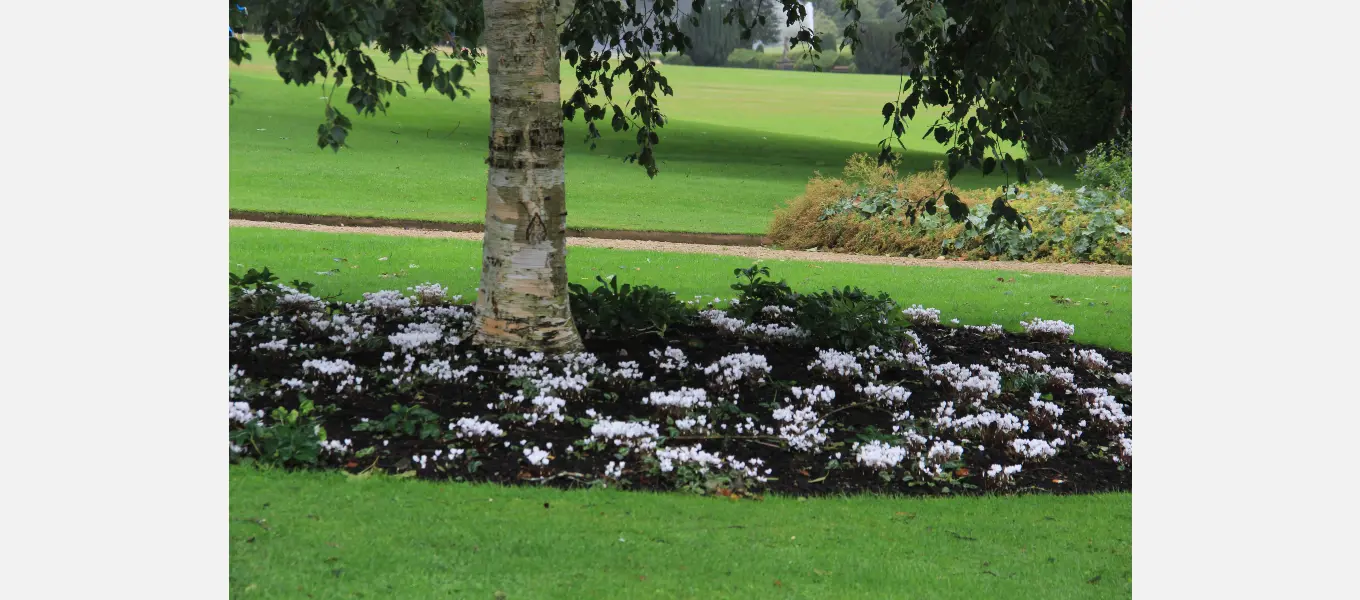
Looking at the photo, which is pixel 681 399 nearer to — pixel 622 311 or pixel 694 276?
pixel 622 311

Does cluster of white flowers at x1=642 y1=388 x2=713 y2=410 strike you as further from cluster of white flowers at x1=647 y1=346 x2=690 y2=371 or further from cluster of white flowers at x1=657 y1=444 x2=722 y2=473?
cluster of white flowers at x1=657 y1=444 x2=722 y2=473

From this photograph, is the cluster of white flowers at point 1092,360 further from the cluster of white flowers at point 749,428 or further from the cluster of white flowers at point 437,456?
the cluster of white flowers at point 437,456

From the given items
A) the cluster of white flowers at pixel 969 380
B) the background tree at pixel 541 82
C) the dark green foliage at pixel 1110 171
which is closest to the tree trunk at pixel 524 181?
the background tree at pixel 541 82

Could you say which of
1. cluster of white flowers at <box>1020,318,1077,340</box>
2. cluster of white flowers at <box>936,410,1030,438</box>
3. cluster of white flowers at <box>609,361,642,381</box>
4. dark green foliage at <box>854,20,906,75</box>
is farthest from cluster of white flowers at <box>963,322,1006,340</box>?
dark green foliage at <box>854,20,906,75</box>

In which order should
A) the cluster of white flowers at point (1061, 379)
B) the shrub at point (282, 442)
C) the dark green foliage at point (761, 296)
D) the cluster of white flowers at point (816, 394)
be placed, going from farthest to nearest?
the dark green foliage at point (761, 296) < the cluster of white flowers at point (1061, 379) < the cluster of white flowers at point (816, 394) < the shrub at point (282, 442)

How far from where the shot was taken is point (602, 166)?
16859mm

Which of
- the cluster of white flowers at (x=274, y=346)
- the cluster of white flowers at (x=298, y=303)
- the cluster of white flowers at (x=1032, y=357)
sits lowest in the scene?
the cluster of white flowers at (x=1032, y=357)

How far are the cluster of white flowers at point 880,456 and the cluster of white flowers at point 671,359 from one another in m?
1.16

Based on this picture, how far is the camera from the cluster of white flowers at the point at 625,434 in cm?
387

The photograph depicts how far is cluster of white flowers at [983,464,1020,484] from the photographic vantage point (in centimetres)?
398

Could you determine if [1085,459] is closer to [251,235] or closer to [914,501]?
[914,501]

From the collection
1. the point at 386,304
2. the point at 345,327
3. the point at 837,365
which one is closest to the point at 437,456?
the point at 345,327

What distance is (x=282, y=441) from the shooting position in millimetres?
3287

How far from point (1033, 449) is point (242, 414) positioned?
2908 mm
